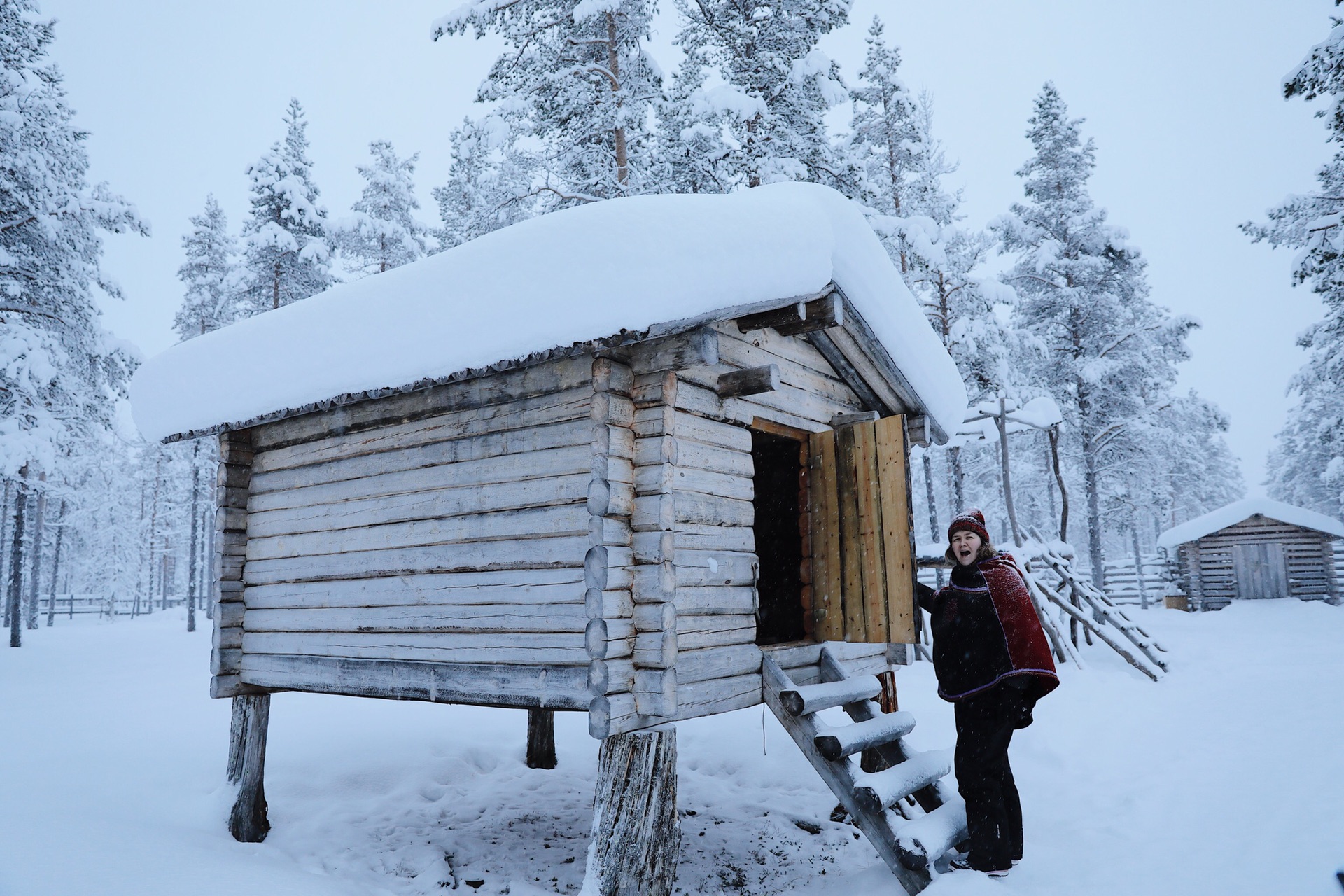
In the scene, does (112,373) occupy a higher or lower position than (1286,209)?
lower

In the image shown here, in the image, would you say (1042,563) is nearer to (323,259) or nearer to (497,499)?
(497,499)

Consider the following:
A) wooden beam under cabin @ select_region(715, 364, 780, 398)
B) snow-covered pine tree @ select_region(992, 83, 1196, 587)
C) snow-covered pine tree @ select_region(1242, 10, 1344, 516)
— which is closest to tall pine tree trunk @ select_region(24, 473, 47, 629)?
wooden beam under cabin @ select_region(715, 364, 780, 398)

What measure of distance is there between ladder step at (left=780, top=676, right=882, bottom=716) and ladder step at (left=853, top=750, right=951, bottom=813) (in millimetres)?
541

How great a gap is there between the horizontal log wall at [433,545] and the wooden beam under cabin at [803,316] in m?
1.42

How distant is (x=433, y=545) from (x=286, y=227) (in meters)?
17.7

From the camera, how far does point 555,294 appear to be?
4.77 m

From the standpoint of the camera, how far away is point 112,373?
17484 millimetres

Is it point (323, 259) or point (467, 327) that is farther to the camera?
point (323, 259)

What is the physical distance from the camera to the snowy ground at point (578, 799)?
5148mm

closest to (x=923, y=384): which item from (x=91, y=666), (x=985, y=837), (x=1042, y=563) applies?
(x=985, y=837)

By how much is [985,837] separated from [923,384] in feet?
12.3

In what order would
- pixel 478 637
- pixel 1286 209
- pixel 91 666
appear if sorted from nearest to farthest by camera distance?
pixel 478 637, pixel 1286 209, pixel 91 666

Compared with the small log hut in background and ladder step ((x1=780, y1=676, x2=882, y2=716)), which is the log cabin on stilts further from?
the small log hut in background

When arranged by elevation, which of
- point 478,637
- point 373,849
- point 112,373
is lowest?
point 373,849
